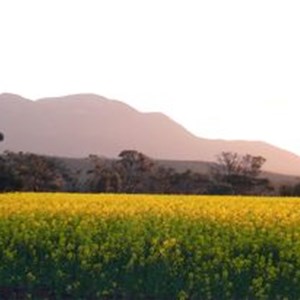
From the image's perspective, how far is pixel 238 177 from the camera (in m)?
65.1

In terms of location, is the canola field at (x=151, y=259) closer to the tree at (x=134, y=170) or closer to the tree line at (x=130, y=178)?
the tree line at (x=130, y=178)

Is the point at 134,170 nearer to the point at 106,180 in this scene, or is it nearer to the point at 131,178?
the point at 131,178

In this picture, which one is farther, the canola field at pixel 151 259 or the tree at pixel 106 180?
the tree at pixel 106 180

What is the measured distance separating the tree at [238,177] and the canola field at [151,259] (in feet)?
123

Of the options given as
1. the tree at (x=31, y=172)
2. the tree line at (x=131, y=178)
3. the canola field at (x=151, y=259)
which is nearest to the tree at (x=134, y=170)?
the tree line at (x=131, y=178)

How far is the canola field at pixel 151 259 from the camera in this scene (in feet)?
54.2

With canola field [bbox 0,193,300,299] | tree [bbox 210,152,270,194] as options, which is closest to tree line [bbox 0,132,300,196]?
tree [bbox 210,152,270,194]

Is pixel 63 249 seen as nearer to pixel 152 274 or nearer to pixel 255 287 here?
pixel 152 274

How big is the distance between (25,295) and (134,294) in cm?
231

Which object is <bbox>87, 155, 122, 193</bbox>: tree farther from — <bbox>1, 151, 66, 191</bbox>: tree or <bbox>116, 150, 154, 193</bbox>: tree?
<bbox>1, 151, 66, 191</bbox>: tree

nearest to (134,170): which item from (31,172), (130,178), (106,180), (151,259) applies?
(130,178)

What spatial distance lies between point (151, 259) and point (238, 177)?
48.8 m

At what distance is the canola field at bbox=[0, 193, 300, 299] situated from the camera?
16.5 metres

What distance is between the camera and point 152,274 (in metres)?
16.7
